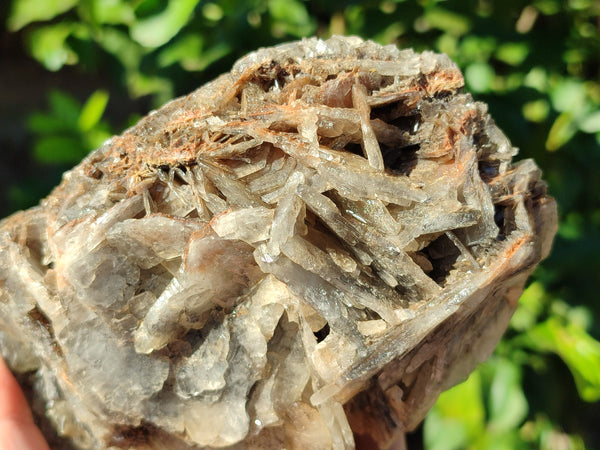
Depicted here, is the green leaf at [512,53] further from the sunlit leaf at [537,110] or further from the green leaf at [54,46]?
the green leaf at [54,46]

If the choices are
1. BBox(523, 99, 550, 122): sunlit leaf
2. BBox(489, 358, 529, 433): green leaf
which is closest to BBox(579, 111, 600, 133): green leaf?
BBox(523, 99, 550, 122): sunlit leaf

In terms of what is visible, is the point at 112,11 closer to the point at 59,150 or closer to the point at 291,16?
the point at 59,150

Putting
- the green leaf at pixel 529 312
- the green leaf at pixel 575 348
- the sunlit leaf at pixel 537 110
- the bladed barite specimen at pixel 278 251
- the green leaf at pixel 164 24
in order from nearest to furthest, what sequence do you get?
the bladed barite specimen at pixel 278 251
the green leaf at pixel 164 24
the green leaf at pixel 575 348
the sunlit leaf at pixel 537 110
the green leaf at pixel 529 312

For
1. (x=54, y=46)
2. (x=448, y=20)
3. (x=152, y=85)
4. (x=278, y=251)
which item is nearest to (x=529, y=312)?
(x=448, y=20)

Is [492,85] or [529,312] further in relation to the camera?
[529,312]

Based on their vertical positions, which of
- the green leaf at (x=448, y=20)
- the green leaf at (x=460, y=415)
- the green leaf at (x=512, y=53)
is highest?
the green leaf at (x=448, y=20)

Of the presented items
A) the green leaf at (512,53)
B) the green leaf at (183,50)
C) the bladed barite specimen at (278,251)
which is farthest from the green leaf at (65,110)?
the green leaf at (512,53)
